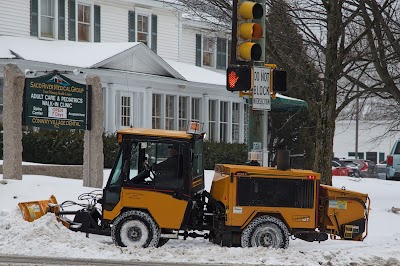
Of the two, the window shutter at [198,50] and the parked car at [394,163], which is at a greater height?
the window shutter at [198,50]

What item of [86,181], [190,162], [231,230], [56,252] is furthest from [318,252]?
[86,181]

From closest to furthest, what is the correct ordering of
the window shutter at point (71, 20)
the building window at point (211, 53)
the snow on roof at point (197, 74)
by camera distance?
the window shutter at point (71, 20), the snow on roof at point (197, 74), the building window at point (211, 53)

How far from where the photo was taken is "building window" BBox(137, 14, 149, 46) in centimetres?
3597

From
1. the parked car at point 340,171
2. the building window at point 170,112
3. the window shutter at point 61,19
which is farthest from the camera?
the parked car at point 340,171

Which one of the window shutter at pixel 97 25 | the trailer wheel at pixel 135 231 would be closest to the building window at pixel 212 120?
the window shutter at pixel 97 25

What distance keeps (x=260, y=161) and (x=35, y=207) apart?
387cm

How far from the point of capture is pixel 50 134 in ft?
84.9

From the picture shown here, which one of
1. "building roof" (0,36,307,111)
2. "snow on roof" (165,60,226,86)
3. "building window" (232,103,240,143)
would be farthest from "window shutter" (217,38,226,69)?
"building roof" (0,36,307,111)

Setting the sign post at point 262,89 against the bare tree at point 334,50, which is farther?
the bare tree at point 334,50

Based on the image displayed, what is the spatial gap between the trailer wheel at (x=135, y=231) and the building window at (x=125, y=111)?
17926mm

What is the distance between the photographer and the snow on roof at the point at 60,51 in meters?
27.6

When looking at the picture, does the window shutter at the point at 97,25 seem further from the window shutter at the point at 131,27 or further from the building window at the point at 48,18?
the building window at the point at 48,18

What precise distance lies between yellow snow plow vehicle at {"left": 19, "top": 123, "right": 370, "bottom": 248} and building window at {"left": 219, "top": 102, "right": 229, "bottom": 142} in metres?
22.7

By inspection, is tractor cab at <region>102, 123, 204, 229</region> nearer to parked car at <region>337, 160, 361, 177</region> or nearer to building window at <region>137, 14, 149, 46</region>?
building window at <region>137, 14, 149, 46</region>
